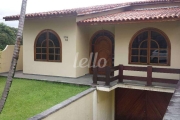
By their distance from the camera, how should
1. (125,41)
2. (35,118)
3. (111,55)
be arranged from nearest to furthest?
(35,118) → (125,41) → (111,55)

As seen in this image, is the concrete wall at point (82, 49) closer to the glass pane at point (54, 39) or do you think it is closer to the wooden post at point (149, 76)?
the glass pane at point (54, 39)

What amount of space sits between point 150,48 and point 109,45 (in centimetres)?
236

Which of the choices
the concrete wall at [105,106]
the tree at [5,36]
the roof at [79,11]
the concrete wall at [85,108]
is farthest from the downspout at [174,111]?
the tree at [5,36]

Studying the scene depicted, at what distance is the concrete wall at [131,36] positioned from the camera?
8.62 meters

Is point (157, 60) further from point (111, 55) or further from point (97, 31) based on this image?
point (97, 31)

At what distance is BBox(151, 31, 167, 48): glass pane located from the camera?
8820 mm

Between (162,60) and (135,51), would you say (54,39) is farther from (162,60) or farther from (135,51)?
(162,60)

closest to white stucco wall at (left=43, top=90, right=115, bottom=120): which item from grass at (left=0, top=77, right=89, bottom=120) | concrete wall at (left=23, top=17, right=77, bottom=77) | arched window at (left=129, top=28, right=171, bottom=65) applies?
grass at (left=0, top=77, right=89, bottom=120)

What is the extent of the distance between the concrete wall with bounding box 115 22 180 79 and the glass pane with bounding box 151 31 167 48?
0.27 m

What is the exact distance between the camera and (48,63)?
10.8 metres

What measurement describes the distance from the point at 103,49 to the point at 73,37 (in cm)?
190

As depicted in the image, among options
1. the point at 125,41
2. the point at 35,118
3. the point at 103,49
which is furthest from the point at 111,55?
the point at 35,118

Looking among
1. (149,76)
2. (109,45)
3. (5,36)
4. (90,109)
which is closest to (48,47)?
(109,45)

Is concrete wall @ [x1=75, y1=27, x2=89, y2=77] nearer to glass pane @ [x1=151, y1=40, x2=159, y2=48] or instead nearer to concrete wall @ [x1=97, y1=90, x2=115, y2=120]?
concrete wall @ [x1=97, y1=90, x2=115, y2=120]
